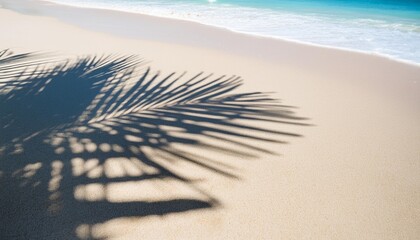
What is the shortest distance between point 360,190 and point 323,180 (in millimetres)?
297

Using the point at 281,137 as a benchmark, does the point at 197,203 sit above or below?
below

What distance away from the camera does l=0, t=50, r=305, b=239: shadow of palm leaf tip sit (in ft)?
7.32

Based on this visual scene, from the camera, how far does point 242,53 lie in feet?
21.7

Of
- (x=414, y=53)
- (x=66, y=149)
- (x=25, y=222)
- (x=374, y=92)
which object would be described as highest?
(x=414, y=53)

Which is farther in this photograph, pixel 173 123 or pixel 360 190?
pixel 173 123

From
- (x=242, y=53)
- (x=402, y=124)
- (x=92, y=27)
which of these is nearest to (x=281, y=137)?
(x=402, y=124)

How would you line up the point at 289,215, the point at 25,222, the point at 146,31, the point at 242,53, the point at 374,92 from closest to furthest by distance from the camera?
the point at 25,222 → the point at 289,215 → the point at 374,92 → the point at 242,53 → the point at 146,31

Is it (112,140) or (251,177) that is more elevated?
(112,140)

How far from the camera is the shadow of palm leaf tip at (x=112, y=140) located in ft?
7.32

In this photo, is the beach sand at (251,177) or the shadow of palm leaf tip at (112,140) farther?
the shadow of palm leaf tip at (112,140)

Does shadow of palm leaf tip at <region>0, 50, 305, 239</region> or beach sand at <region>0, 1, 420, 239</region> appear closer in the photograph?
beach sand at <region>0, 1, 420, 239</region>

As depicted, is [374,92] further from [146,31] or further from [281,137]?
[146,31]

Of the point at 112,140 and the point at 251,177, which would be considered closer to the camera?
the point at 251,177

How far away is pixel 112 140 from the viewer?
3.01 m
